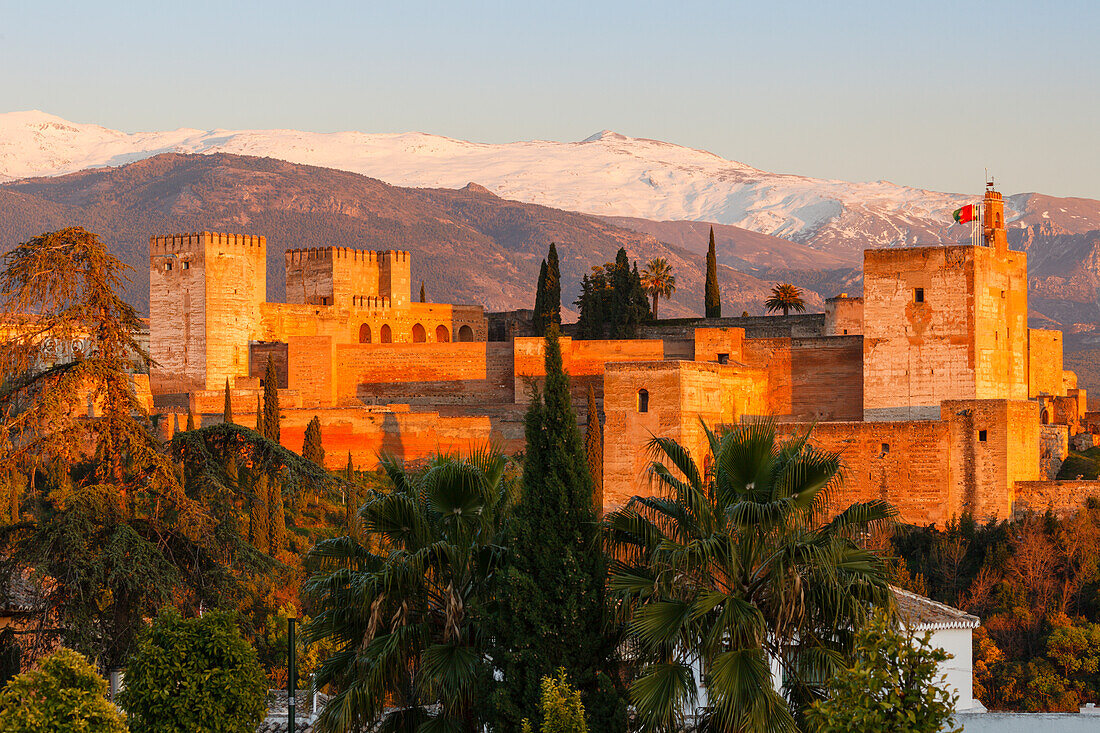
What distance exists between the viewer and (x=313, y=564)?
16031mm

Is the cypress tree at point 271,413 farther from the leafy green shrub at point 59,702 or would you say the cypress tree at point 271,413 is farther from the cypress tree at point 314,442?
the leafy green shrub at point 59,702

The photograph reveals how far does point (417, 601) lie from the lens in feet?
49.0

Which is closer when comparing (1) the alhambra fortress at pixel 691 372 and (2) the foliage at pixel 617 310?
(1) the alhambra fortress at pixel 691 372

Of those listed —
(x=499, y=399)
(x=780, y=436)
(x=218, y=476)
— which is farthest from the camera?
(x=499, y=399)

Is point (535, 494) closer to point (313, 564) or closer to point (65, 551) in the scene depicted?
point (313, 564)

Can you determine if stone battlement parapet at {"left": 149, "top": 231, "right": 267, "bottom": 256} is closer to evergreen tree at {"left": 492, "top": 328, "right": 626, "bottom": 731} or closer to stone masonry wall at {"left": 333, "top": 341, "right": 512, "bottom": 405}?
stone masonry wall at {"left": 333, "top": 341, "right": 512, "bottom": 405}

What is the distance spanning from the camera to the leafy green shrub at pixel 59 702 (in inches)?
508

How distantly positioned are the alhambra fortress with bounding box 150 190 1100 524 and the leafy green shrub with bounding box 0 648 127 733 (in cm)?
1364

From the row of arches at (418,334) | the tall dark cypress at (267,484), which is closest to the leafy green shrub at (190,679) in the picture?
the tall dark cypress at (267,484)

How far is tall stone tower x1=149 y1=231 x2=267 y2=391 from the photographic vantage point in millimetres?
49688

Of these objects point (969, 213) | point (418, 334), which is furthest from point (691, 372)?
point (418, 334)

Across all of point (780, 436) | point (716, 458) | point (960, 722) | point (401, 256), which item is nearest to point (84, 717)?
point (716, 458)

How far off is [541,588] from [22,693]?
4.51m

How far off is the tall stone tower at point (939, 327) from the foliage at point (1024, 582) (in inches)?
152
